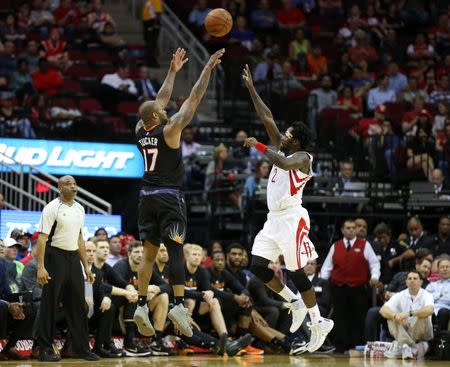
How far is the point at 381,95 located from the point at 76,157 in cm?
734

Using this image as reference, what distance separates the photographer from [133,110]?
22.1 m

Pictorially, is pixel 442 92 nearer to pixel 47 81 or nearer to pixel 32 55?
pixel 47 81

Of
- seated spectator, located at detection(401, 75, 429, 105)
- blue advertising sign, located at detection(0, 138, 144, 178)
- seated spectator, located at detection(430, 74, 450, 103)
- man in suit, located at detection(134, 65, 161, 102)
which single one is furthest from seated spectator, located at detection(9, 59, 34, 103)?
seated spectator, located at detection(430, 74, 450, 103)

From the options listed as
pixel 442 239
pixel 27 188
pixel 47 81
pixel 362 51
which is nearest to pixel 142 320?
pixel 442 239

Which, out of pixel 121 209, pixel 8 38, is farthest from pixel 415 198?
pixel 8 38

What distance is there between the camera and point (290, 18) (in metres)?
26.9

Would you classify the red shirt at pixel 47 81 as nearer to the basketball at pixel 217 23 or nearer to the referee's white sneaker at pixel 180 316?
the basketball at pixel 217 23

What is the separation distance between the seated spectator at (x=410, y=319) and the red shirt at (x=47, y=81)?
27.7ft

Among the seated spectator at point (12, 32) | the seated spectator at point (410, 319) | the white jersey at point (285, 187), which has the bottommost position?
the seated spectator at point (410, 319)

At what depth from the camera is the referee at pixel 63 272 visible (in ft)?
46.9

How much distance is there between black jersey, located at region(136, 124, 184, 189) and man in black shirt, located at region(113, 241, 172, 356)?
3668mm

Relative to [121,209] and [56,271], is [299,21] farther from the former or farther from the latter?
[56,271]

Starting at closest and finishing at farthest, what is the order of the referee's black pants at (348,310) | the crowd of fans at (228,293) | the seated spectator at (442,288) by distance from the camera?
the crowd of fans at (228,293) < the seated spectator at (442,288) < the referee's black pants at (348,310)

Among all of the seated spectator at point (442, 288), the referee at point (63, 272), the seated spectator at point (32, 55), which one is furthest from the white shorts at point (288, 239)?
the seated spectator at point (32, 55)
